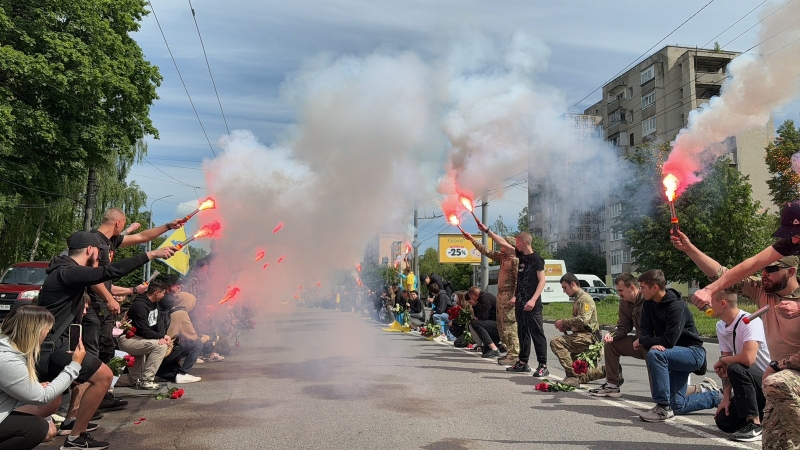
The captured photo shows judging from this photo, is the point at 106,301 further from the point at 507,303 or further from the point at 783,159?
the point at 783,159

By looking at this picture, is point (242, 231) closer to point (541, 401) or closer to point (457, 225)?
point (457, 225)

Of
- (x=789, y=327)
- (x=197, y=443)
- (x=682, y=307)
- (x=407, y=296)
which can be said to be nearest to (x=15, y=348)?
(x=197, y=443)

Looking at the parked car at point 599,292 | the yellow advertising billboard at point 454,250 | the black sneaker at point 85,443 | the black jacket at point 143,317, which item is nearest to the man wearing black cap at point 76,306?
the black sneaker at point 85,443

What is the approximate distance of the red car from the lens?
57.4 ft

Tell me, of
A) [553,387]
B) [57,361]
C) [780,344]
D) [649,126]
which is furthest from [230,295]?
[649,126]

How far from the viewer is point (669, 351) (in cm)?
651

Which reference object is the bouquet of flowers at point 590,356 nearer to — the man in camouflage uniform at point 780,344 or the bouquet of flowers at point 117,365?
the man in camouflage uniform at point 780,344

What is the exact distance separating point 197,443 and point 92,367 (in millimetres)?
1086

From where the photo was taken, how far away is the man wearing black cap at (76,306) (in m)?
4.91

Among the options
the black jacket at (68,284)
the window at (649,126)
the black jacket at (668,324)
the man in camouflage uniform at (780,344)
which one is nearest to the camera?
the man in camouflage uniform at (780,344)

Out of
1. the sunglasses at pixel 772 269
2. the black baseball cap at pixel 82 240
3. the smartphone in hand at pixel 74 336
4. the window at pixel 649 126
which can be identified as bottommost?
the smartphone in hand at pixel 74 336

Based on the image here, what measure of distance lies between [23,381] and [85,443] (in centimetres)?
126

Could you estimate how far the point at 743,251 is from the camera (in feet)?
115

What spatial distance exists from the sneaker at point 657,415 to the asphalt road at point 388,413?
9cm
